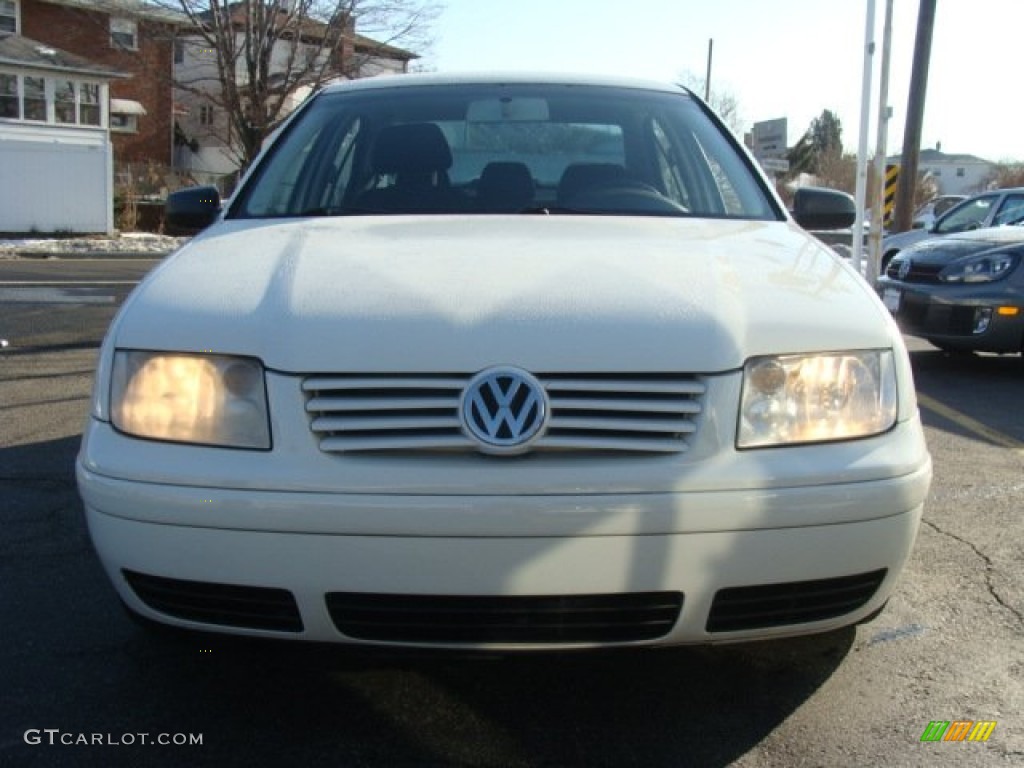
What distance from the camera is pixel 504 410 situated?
2203mm

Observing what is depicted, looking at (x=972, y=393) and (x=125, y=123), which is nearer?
(x=972, y=393)

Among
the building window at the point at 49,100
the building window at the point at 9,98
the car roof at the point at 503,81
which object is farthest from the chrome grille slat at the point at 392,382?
the building window at the point at 9,98

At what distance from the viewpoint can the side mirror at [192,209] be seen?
3996 millimetres

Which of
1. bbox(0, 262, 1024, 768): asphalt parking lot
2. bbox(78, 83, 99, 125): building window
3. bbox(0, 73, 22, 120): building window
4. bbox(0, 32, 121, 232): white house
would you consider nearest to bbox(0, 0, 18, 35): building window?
bbox(0, 32, 121, 232): white house

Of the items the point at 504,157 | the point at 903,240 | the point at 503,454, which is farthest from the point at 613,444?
the point at 903,240

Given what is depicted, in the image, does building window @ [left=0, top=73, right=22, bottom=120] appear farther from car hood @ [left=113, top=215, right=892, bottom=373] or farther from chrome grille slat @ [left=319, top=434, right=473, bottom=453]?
chrome grille slat @ [left=319, top=434, right=473, bottom=453]

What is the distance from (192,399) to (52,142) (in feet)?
90.4

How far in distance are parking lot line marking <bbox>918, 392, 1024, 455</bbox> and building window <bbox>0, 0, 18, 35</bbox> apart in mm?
34605

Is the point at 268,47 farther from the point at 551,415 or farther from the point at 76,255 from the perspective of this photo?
the point at 551,415

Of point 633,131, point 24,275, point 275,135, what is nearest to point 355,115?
point 275,135

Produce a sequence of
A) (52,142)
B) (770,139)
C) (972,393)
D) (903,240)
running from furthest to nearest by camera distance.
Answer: (52,142), (770,139), (903,240), (972,393)

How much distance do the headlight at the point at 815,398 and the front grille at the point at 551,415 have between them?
0.15 metres

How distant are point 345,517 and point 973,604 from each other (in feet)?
7.25

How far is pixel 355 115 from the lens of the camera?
3914mm
